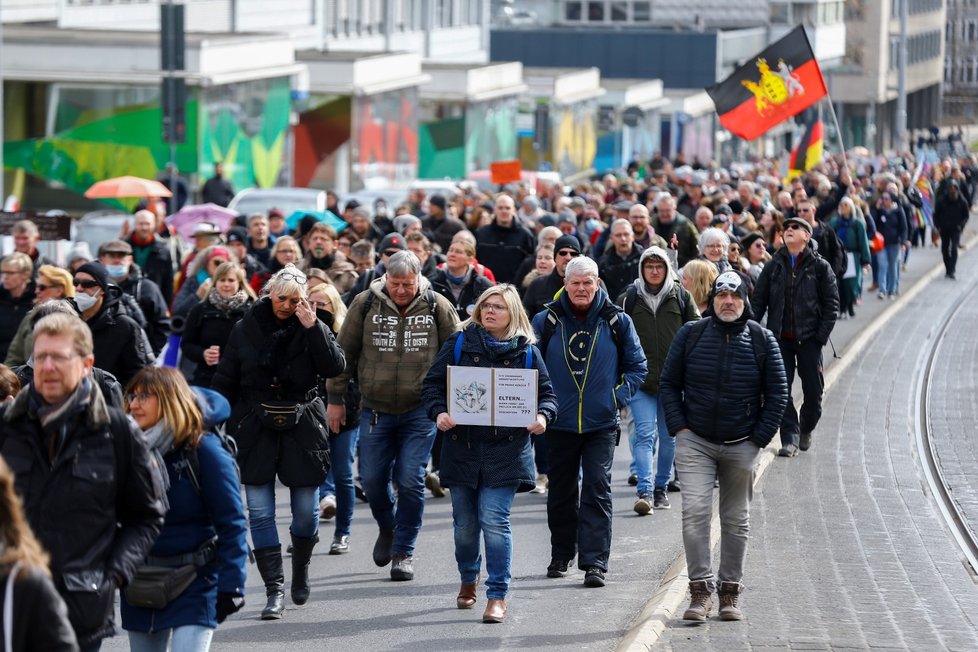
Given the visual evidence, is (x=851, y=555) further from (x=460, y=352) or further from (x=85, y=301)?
(x=85, y=301)

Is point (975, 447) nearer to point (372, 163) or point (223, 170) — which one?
point (223, 170)

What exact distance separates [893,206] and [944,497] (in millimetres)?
17287

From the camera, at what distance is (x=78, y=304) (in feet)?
35.3

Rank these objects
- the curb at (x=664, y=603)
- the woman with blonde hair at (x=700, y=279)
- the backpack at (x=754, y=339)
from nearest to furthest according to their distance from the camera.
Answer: the curb at (x=664, y=603) < the backpack at (x=754, y=339) < the woman with blonde hair at (x=700, y=279)

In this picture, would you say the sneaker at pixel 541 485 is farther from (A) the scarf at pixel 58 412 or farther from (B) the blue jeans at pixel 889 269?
(B) the blue jeans at pixel 889 269

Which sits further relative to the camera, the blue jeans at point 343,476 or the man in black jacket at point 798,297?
the man in black jacket at point 798,297

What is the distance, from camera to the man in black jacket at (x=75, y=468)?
234 inches

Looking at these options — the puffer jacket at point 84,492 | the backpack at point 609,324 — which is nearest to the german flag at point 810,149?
the backpack at point 609,324

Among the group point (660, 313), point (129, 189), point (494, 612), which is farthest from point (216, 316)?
point (129, 189)

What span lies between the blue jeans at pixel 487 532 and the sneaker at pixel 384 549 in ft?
3.17

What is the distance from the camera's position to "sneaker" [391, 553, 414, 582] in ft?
34.9

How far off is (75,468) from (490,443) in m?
3.96

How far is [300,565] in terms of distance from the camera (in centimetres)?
1001

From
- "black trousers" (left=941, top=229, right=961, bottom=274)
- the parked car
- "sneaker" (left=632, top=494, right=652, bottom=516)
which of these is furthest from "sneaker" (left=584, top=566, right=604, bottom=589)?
"black trousers" (left=941, top=229, right=961, bottom=274)
